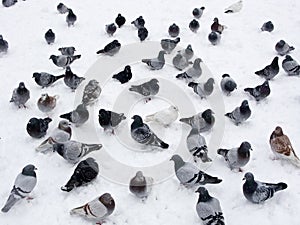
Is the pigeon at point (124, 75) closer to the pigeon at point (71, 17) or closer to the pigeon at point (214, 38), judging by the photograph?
the pigeon at point (214, 38)

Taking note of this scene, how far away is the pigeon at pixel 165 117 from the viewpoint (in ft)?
26.0

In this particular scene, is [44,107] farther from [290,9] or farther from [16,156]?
[290,9]

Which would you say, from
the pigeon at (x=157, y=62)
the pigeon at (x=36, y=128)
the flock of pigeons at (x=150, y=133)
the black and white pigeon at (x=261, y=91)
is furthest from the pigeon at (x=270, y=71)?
the pigeon at (x=36, y=128)

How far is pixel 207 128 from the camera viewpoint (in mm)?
7730

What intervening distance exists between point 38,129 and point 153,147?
7.28 feet

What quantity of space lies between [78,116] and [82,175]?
5.76ft

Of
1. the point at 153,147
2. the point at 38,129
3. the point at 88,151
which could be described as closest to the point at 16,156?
the point at 38,129

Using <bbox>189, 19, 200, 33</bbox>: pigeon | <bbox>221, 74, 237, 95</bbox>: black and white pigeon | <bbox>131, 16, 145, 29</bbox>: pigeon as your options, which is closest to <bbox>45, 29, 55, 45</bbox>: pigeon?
<bbox>131, 16, 145, 29</bbox>: pigeon

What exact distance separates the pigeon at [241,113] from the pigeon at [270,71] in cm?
210

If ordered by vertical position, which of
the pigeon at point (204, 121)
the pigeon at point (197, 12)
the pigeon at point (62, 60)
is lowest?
the pigeon at point (197, 12)

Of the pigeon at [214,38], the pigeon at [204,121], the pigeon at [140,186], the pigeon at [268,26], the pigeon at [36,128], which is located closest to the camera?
the pigeon at [140,186]

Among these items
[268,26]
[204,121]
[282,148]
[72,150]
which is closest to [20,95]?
[72,150]

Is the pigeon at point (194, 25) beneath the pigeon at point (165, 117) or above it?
beneath

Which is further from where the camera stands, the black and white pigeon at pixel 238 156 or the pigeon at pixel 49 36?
the pigeon at pixel 49 36
